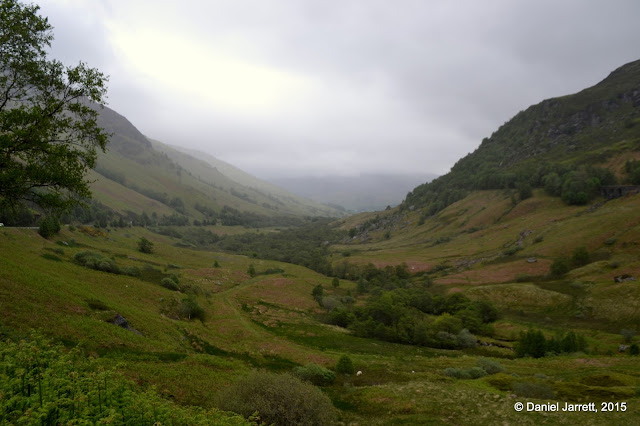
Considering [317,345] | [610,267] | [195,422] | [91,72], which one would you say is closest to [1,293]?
[91,72]

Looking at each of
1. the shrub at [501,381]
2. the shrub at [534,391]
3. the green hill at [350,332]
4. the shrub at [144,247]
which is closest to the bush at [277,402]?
the green hill at [350,332]

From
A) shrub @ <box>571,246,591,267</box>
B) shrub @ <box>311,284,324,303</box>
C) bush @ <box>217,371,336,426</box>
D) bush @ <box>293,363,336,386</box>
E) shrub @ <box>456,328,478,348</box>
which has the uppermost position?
shrub @ <box>571,246,591,267</box>

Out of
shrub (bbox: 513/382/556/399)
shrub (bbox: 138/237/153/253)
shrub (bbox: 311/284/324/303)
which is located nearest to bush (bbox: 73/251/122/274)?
shrub (bbox: 311/284/324/303)

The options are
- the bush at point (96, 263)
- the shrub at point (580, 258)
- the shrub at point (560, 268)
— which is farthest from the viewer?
the shrub at point (580, 258)

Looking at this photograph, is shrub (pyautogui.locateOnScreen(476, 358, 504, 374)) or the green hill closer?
the green hill

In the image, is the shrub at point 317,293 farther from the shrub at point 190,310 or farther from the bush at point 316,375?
the bush at point 316,375

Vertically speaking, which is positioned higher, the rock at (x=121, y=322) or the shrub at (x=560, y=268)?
the shrub at (x=560, y=268)

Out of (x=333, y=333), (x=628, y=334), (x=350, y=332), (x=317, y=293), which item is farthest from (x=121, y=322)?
(x=628, y=334)

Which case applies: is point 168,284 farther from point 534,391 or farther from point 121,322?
point 534,391

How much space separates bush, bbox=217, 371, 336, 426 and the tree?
16.0 metres

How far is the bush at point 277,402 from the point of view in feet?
50.0

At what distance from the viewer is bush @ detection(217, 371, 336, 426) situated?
15242 millimetres

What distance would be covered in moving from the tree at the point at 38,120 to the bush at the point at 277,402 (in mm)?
16018

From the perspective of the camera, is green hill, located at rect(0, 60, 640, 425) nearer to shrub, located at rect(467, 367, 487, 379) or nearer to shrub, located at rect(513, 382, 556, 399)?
shrub, located at rect(513, 382, 556, 399)
